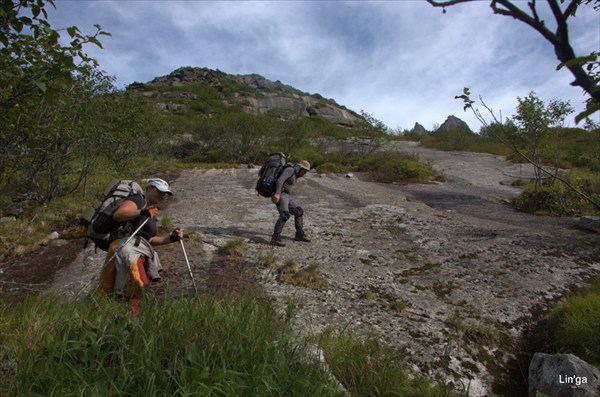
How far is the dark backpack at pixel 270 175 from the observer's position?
7215 mm

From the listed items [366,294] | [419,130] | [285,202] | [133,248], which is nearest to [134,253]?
[133,248]

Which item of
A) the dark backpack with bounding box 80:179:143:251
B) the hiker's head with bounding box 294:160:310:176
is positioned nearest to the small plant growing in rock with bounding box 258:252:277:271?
the hiker's head with bounding box 294:160:310:176

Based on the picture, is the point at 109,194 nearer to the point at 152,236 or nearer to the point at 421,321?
the point at 152,236

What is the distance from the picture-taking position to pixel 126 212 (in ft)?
12.3

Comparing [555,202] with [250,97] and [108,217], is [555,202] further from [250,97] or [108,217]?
[250,97]

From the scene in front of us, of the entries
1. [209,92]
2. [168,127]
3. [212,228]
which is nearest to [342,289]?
[212,228]

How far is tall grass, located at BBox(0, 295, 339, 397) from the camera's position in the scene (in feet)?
7.55

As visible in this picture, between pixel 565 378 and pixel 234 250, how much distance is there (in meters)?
4.67

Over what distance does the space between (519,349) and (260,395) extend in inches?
124

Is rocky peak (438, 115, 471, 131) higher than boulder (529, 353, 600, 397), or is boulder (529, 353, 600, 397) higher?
rocky peak (438, 115, 471, 131)

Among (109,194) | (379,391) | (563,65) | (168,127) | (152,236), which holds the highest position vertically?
(168,127)

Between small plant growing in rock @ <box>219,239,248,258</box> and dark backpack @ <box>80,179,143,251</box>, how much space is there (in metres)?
2.38

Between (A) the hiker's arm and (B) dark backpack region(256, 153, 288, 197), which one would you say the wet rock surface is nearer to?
(A) the hiker's arm

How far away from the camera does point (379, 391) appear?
2.72 metres
